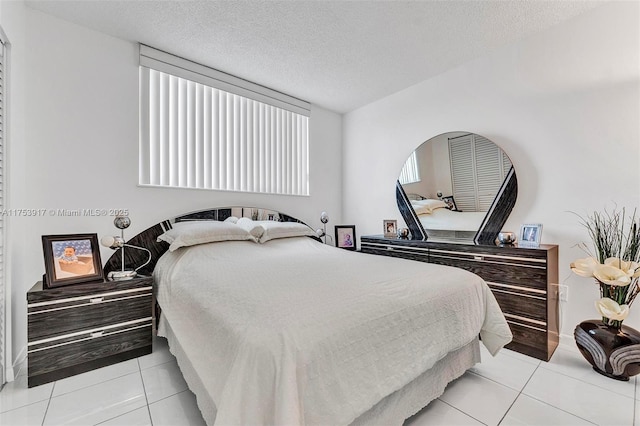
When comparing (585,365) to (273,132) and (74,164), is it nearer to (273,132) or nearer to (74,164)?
(273,132)

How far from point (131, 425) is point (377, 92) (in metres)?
3.81

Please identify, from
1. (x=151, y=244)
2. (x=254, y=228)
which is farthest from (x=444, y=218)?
(x=151, y=244)

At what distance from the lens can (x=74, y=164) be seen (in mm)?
2289

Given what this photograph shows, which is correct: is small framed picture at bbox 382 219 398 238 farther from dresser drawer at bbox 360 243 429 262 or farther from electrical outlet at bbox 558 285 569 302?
electrical outlet at bbox 558 285 569 302

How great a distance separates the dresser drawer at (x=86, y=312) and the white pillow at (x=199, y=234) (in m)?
0.42

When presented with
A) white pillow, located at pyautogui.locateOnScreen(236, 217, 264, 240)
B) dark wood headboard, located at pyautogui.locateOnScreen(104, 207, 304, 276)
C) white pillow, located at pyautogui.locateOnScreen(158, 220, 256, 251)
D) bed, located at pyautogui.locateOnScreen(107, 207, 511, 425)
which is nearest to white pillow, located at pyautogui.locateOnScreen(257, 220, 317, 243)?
white pillow, located at pyautogui.locateOnScreen(236, 217, 264, 240)

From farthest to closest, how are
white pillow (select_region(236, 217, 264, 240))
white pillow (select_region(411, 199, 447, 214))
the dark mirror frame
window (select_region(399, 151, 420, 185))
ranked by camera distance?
window (select_region(399, 151, 420, 185)), white pillow (select_region(411, 199, 447, 214)), white pillow (select_region(236, 217, 264, 240)), the dark mirror frame

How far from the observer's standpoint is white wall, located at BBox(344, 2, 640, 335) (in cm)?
207

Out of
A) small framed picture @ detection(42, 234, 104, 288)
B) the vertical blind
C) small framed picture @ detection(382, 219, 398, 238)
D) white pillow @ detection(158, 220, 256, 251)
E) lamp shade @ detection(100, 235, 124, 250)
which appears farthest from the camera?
small framed picture @ detection(382, 219, 398, 238)

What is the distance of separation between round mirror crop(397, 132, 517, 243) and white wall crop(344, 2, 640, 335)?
0.38ft

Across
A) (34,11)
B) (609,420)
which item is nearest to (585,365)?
(609,420)

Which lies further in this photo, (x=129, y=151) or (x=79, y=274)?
(x=129, y=151)

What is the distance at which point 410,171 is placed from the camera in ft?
11.1

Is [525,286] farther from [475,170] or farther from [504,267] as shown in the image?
[475,170]
